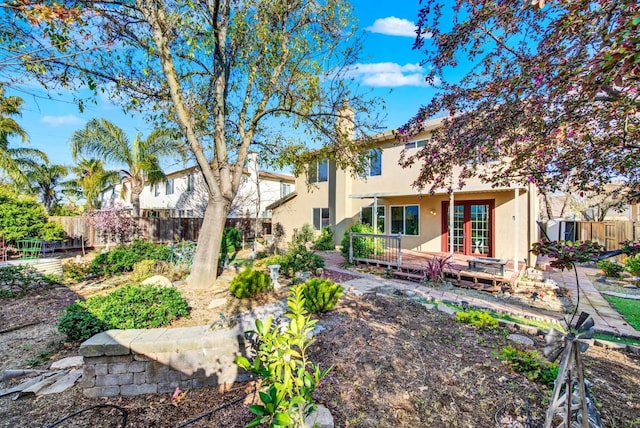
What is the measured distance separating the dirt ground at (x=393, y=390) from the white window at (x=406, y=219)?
7765 millimetres

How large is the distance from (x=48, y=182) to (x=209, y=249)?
20.5 m

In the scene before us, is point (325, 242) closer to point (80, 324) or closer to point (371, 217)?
point (371, 217)

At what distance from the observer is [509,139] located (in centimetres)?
351

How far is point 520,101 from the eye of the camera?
3117 millimetres

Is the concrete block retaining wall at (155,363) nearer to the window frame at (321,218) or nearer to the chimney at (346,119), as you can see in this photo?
the chimney at (346,119)

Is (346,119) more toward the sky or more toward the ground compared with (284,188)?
more toward the sky

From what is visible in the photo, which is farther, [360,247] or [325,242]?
[325,242]

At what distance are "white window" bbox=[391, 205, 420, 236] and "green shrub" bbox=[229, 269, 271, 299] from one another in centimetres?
806

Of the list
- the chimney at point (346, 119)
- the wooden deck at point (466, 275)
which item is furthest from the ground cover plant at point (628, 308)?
the chimney at point (346, 119)

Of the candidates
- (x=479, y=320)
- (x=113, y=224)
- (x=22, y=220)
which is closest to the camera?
(x=479, y=320)

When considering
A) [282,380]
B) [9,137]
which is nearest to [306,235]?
[282,380]

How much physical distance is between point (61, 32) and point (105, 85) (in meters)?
1.84

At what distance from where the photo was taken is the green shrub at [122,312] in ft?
11.9

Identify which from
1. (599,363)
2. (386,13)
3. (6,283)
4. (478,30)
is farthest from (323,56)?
(6,283)
